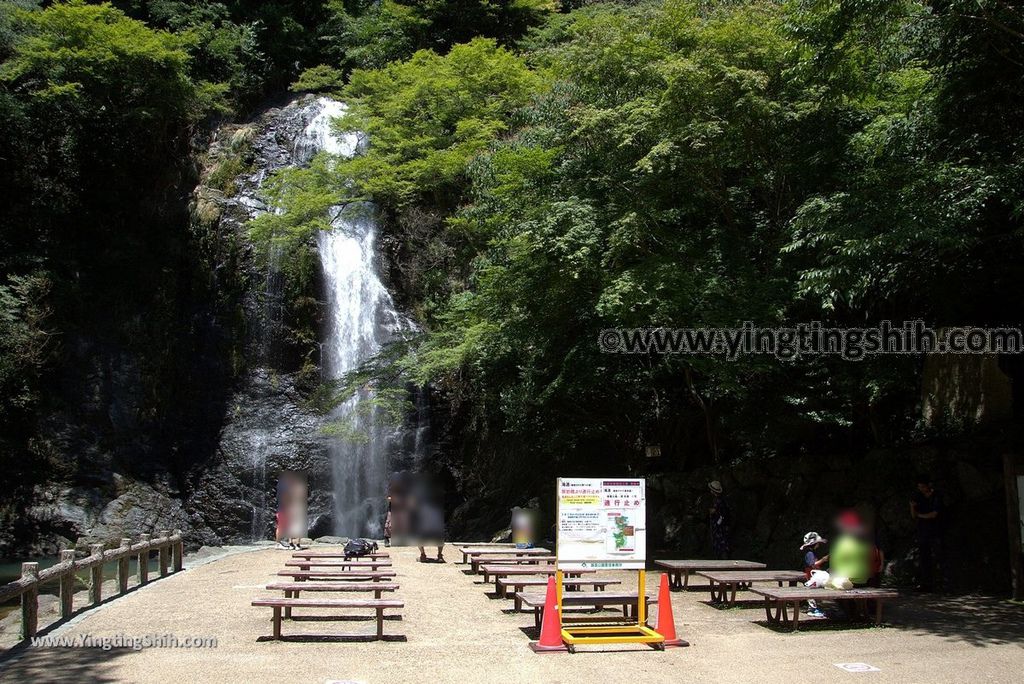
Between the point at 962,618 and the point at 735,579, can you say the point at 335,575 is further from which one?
the point at 962,618

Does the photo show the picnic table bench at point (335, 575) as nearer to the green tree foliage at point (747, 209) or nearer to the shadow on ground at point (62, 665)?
the shadow on ground at point (62, 665)

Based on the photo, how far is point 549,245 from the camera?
14266 mm

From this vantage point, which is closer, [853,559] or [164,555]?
[853,559]

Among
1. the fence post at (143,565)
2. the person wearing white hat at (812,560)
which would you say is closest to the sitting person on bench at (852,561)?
the person wearing white hat at (812,560)

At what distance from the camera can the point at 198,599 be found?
10844mm

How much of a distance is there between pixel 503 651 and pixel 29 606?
4.96 meters

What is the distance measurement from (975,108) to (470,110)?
1521 centimetres

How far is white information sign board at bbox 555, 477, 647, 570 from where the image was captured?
773 cm

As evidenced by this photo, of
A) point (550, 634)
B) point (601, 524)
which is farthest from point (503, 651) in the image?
point (601, 524)

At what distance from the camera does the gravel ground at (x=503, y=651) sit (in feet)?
21.8

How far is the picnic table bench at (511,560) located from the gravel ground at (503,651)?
67.2 inches

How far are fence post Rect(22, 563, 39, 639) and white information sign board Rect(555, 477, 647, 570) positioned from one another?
547 cm

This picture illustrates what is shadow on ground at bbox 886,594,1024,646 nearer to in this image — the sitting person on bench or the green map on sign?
the sitting person on bench

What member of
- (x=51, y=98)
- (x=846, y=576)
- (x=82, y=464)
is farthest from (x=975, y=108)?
(x=51, y=98)
